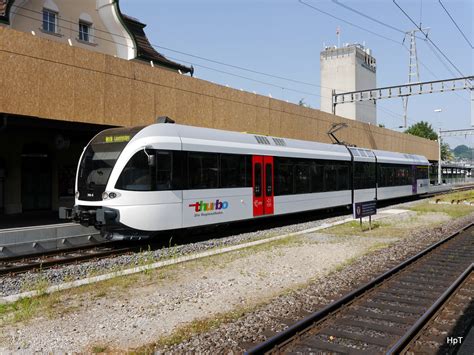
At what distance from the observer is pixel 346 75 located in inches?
3799

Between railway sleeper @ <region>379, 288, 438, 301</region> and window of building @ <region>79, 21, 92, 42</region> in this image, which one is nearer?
railway sleeper @ <region>379, 288, 438, 301</region>

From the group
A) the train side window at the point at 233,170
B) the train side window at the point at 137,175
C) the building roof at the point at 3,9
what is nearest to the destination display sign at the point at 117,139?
the train side window at the point at 137,175

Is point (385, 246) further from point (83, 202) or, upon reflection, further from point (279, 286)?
point (83, 202)

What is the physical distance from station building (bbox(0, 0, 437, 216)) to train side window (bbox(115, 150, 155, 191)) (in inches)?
167

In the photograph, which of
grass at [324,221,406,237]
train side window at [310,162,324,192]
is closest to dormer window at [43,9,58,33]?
train side window at [310,162,324,192]

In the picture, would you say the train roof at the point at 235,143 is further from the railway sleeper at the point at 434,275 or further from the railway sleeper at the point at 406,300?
the railway sleeper at the point at 406,300

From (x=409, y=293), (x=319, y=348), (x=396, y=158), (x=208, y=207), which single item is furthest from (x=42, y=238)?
(x=396, y=158)

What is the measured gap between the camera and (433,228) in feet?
52.1

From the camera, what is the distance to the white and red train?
10.7 metres

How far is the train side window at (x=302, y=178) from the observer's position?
16.8 m

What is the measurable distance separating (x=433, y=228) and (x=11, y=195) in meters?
16.5

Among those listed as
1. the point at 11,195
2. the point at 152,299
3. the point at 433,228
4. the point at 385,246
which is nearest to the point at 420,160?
the point at 433,228

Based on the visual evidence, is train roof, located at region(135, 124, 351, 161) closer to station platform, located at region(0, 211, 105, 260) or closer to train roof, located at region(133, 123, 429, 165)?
train roof, located at region(133, 123, 429, 165)

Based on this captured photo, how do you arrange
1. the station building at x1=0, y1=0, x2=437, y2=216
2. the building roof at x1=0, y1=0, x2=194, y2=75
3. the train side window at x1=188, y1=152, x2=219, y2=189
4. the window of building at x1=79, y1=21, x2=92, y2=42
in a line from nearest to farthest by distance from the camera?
the train side window at x1=188, y1=152, x2=219, y2=189 < the station building at x1=0, y1=0, x2=437, y2=216 < the window of building at x1=79, y1=21, x2=92, y2=42 < the building roof at x1=0, y1=0, x2=194, y2=75
